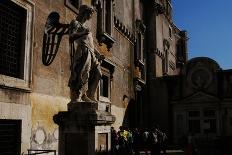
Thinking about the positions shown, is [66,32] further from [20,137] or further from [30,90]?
[20,137]

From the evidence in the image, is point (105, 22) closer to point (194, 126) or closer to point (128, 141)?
point (128, 141)

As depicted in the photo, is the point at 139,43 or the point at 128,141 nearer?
the point at 128,141

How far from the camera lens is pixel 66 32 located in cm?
1314

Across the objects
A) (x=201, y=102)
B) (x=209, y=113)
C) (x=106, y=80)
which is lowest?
(x=209, y=113)

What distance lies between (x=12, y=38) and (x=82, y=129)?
416 cm

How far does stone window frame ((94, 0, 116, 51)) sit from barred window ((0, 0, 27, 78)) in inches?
248

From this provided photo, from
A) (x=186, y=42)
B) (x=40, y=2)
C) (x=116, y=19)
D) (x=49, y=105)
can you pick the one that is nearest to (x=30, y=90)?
(x=49, y=105)

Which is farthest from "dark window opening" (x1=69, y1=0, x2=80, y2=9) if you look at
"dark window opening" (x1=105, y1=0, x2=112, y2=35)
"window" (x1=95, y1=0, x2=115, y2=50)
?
"dark window opening" (x1=105, y1=0, x2=112, y2=35)

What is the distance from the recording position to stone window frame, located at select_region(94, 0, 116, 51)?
55.9 feet

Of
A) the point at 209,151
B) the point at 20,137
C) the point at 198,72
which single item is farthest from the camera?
the point at 198,72

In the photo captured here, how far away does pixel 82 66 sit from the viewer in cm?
839

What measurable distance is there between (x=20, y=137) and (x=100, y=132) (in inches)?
125

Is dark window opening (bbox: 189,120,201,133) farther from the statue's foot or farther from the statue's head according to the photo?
the statue's head

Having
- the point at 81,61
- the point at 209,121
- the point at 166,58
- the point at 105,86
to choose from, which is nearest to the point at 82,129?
the point at 81,61
